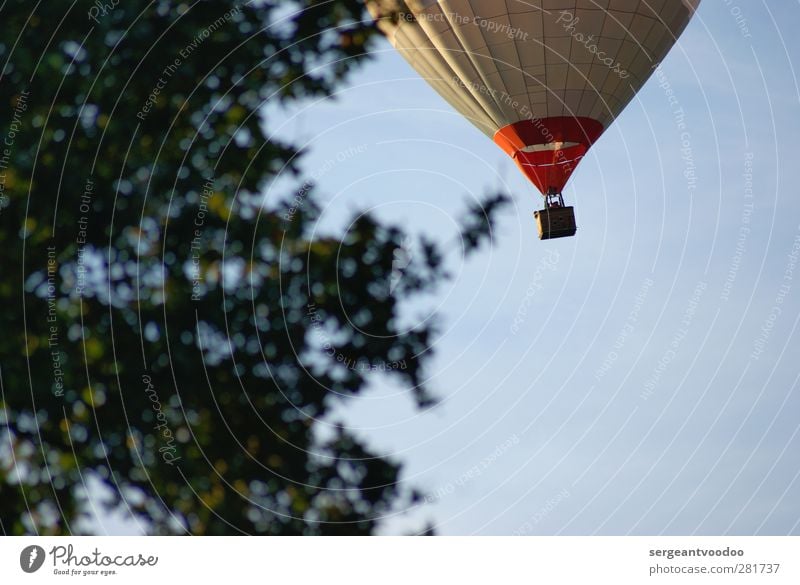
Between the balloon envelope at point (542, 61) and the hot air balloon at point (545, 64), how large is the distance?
0.02 m

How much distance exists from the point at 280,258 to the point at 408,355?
148cm

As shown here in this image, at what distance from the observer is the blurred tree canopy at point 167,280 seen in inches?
396

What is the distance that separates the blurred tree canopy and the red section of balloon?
17.6 metres

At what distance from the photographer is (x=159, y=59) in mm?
10359

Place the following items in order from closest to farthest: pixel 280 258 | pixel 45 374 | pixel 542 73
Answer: pixel 45 374 < pixel 280 258 < pixel 542 73

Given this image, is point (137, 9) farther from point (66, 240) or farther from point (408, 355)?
point (408, 355)

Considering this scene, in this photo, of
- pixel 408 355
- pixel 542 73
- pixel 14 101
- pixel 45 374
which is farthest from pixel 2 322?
pixel 542 73

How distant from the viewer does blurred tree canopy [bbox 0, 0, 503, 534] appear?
10.0 meters

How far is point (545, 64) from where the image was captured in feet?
88.0
